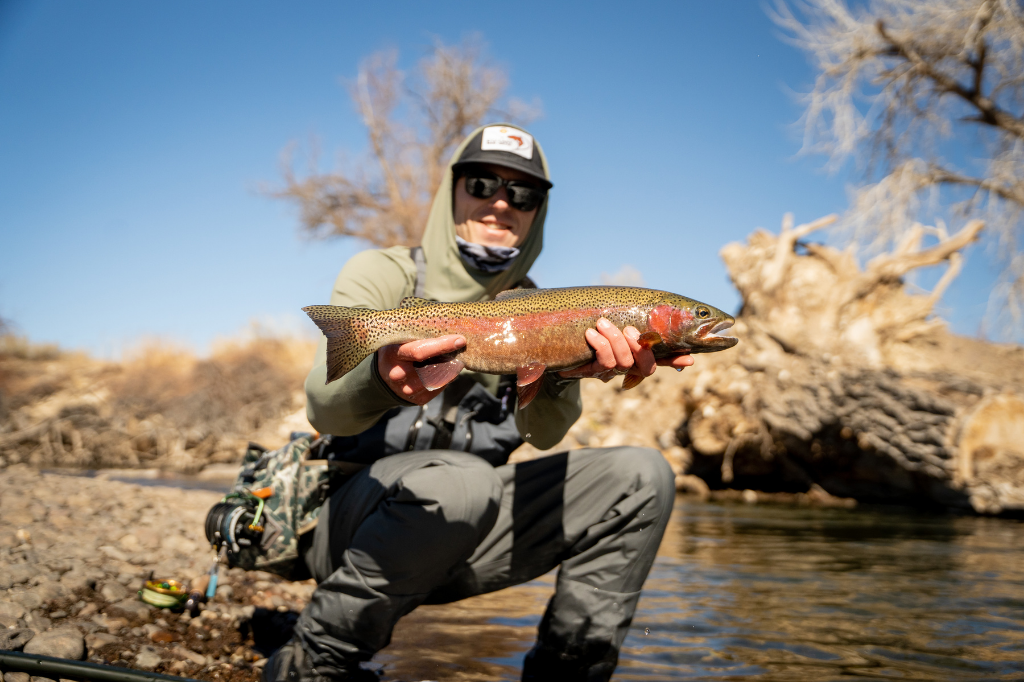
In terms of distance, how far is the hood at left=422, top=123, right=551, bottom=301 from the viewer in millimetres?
3246

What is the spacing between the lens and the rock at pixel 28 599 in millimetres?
2674

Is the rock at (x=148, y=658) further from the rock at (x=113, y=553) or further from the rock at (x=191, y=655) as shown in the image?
the rock at (x=113, y=553)

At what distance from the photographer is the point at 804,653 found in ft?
10.4

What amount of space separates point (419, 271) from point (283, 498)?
3.85ft

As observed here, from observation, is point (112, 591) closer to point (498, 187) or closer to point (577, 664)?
point (577, 664)

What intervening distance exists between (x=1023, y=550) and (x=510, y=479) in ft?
17.4

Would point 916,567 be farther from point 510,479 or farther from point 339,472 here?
point 339,472

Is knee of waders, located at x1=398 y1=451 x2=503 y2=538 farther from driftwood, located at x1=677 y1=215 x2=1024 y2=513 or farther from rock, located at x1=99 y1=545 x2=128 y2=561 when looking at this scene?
driftwood, located at x1=677 y1=215 x2=1024 y2=513

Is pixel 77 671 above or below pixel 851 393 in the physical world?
below

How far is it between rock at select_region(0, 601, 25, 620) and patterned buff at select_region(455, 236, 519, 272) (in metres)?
2.25

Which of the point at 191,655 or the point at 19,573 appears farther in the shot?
the point at 19,573

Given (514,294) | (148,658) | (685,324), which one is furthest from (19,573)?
(685,324)

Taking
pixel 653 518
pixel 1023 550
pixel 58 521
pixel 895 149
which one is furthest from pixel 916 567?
pixel 895 149

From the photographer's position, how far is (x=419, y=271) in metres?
3.24
